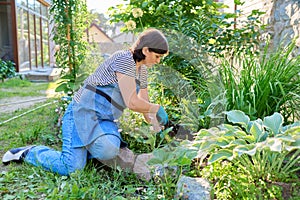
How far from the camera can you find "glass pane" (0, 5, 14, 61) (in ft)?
28.5

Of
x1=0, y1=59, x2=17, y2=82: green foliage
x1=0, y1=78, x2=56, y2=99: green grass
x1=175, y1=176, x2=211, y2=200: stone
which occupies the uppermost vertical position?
x1=175, y1=176, x2=211, y2=200: stone

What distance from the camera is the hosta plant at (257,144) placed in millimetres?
1171

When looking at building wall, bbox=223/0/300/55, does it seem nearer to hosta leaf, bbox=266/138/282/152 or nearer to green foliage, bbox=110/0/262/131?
green foliage, bbox=110/0/262/131

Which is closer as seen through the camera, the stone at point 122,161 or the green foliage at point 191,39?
the stone at point 122,161

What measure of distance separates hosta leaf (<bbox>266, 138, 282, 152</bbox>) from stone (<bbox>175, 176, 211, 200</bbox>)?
39 centimetres

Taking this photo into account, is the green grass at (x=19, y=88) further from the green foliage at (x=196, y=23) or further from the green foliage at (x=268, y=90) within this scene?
the green foliage at (x=268, y=90)

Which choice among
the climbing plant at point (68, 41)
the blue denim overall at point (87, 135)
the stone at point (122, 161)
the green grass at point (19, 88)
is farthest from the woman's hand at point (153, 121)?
the green grass at point (19, 88)

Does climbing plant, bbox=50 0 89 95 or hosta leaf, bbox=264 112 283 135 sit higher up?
climbing plant, bbox=50 0 89 95

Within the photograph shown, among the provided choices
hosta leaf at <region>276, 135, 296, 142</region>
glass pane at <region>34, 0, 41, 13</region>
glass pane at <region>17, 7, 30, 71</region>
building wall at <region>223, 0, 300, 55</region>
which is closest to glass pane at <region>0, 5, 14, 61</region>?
glass pane at <region>17, 7, 30, 71</region>

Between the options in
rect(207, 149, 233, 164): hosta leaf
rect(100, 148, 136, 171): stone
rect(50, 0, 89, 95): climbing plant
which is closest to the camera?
rect(207, 149, 233, 164): hosta leaf

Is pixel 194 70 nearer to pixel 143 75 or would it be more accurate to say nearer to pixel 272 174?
pixel 143 75

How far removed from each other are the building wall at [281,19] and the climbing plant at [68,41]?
2.03 m

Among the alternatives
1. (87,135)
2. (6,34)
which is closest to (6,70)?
(6,34)

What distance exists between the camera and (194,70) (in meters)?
2.85
